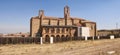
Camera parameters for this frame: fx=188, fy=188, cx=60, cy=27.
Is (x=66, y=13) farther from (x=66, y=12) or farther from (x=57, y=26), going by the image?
(x=57, y=26)

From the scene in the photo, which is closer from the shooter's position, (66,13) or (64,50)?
(64,50)

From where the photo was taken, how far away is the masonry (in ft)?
249

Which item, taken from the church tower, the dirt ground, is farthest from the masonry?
the dirt ground

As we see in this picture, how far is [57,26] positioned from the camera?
77438mm

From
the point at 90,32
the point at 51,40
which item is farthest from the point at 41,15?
the point at 51,40

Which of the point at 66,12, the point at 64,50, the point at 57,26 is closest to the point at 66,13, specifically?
the point at 66,12

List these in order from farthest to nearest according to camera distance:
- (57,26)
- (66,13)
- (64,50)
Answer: (66,13), (57,26), (64,50)

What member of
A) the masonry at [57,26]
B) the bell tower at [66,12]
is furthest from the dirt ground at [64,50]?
the bell tower at [66,12]

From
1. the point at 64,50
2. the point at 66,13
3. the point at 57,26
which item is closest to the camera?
the point at 64,50

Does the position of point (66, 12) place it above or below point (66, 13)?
above

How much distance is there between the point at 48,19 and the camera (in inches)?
3268

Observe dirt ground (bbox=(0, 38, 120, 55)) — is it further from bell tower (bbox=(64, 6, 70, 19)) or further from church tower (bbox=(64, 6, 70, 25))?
bell tower (bbox=(64, 6, 70, 19))

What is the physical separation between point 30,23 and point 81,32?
21.8m

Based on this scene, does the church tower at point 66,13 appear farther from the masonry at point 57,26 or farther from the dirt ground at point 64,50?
the dirt ground at point 64,50
